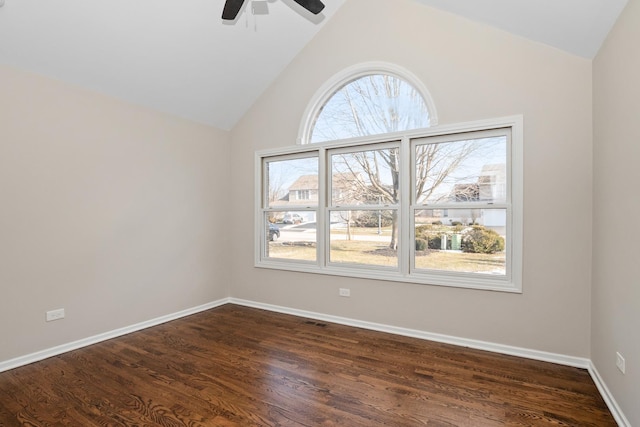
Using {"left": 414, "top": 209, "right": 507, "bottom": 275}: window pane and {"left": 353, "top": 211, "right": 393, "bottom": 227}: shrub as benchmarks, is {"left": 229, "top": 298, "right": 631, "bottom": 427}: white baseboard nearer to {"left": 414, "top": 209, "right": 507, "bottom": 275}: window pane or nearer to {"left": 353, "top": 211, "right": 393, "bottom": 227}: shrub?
{"left": 414, "top": 209, "right": 507, "bottom": 275}: window pane

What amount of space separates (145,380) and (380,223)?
8.79 ft

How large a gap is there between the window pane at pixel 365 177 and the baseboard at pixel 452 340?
140cm

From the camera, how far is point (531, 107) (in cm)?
286

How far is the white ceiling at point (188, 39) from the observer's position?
2.46 meters

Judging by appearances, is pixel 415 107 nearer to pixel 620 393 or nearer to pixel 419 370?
pixel 419 370

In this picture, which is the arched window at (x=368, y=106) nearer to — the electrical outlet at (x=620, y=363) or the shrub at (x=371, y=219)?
the shrub at (x=371, y=219)

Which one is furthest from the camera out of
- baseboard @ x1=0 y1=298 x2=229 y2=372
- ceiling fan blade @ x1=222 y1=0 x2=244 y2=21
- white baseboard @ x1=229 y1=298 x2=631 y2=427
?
baseboard @ x1=0 y1=298 x2=229 y2=372

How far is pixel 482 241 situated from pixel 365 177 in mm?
1442

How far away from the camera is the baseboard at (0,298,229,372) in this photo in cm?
271

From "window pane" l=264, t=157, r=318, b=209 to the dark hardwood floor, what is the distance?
1788 millimetres

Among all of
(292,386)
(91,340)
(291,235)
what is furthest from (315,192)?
(91,340)

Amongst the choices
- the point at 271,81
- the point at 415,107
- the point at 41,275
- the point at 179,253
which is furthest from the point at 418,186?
the point at 41,275

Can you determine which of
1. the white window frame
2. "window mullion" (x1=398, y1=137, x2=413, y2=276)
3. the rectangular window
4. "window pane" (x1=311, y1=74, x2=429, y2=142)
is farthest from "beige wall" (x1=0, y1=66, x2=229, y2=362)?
"window mullion" (x1=398, y1=137, x2=413, y2=276)

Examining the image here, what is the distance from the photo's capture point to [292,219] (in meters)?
4.39
